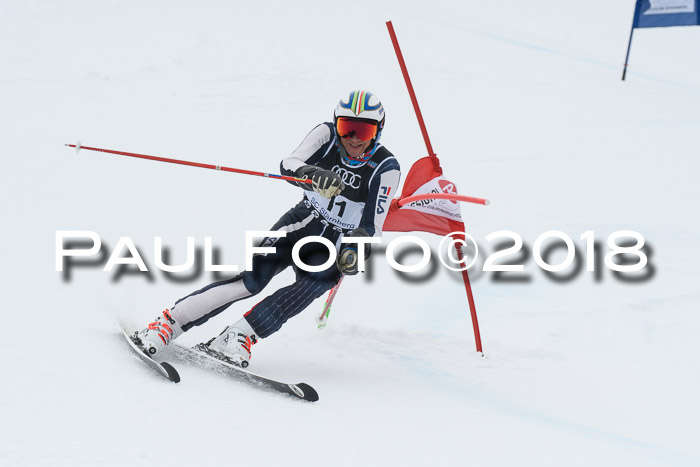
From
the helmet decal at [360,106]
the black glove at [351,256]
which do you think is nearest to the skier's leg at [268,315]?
the black glove at [351,256]

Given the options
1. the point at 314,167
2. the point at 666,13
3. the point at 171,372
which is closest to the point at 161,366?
the point at 171,372

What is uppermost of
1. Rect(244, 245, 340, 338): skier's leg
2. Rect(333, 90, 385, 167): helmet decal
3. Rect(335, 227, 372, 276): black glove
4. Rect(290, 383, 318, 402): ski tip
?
Rect(333, 90, 385, 167): helmet decal

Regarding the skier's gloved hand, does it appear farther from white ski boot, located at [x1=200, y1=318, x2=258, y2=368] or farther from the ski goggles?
white ski boot, located at [x1=200, y1=318, x2=258, y2=368]

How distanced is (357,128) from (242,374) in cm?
123

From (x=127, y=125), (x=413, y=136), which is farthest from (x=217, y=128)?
(x=413, y=136)

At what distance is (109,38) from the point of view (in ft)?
31.9

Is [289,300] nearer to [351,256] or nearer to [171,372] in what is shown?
[351,256]

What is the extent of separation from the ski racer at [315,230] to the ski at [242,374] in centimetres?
5

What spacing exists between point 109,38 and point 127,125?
8.99 feet

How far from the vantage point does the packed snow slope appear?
2.69m

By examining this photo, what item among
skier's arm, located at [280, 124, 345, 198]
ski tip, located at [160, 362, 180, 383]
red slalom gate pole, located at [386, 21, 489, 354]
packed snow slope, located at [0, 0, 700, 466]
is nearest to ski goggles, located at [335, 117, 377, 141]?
skier's arm, located at [280, 124, 345, 198]

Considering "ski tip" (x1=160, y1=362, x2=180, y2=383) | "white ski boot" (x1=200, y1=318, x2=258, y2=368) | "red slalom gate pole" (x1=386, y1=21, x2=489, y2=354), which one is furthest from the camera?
"red slalom gate pole" (x1=386, y1=21, x2=489, y2=354)

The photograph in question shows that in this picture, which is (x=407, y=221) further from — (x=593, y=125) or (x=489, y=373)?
(x=593, y=125)

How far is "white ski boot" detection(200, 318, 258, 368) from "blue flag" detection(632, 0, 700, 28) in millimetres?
9422
